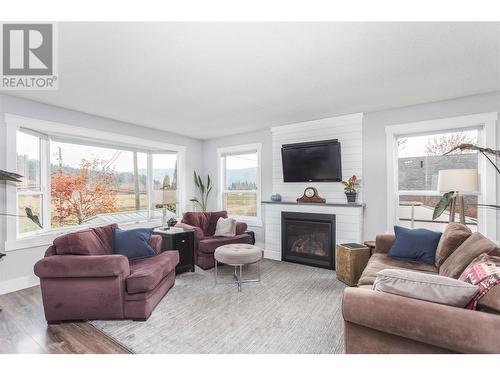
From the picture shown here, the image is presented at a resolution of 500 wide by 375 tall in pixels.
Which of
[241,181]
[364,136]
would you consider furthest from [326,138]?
[241,181]

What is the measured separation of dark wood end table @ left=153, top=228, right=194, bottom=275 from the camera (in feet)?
11.6

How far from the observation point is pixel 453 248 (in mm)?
2342

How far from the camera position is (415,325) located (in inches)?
48.9

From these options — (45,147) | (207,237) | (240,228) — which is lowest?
(207,237)

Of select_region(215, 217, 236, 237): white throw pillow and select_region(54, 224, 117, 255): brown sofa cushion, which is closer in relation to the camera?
select_region(54, 224, 117, 255): brown sofa cushion

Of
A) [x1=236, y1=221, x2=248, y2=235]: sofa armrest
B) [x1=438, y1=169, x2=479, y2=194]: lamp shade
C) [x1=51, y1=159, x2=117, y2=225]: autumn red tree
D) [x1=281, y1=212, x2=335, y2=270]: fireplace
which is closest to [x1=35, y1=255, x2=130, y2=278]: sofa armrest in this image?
[x1=51, y1=159, x2=117, y2=225]: autumn red tree

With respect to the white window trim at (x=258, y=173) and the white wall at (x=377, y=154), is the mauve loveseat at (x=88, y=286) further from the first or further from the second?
the white wall at (x=377, y=154)

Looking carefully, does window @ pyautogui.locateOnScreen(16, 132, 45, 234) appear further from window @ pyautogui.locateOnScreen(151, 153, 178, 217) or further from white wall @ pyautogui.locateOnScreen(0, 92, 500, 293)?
window @ pyautogui.locateOnScreen(151, 153, 178, 217)

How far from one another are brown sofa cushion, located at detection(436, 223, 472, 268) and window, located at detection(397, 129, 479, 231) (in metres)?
1.06

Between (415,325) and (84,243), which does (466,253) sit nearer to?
(415,325)

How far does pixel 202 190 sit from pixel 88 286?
138 inches

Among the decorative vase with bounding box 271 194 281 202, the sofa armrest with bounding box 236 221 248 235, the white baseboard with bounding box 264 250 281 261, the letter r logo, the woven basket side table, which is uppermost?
the letter r logo

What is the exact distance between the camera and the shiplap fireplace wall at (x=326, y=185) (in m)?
3.82
